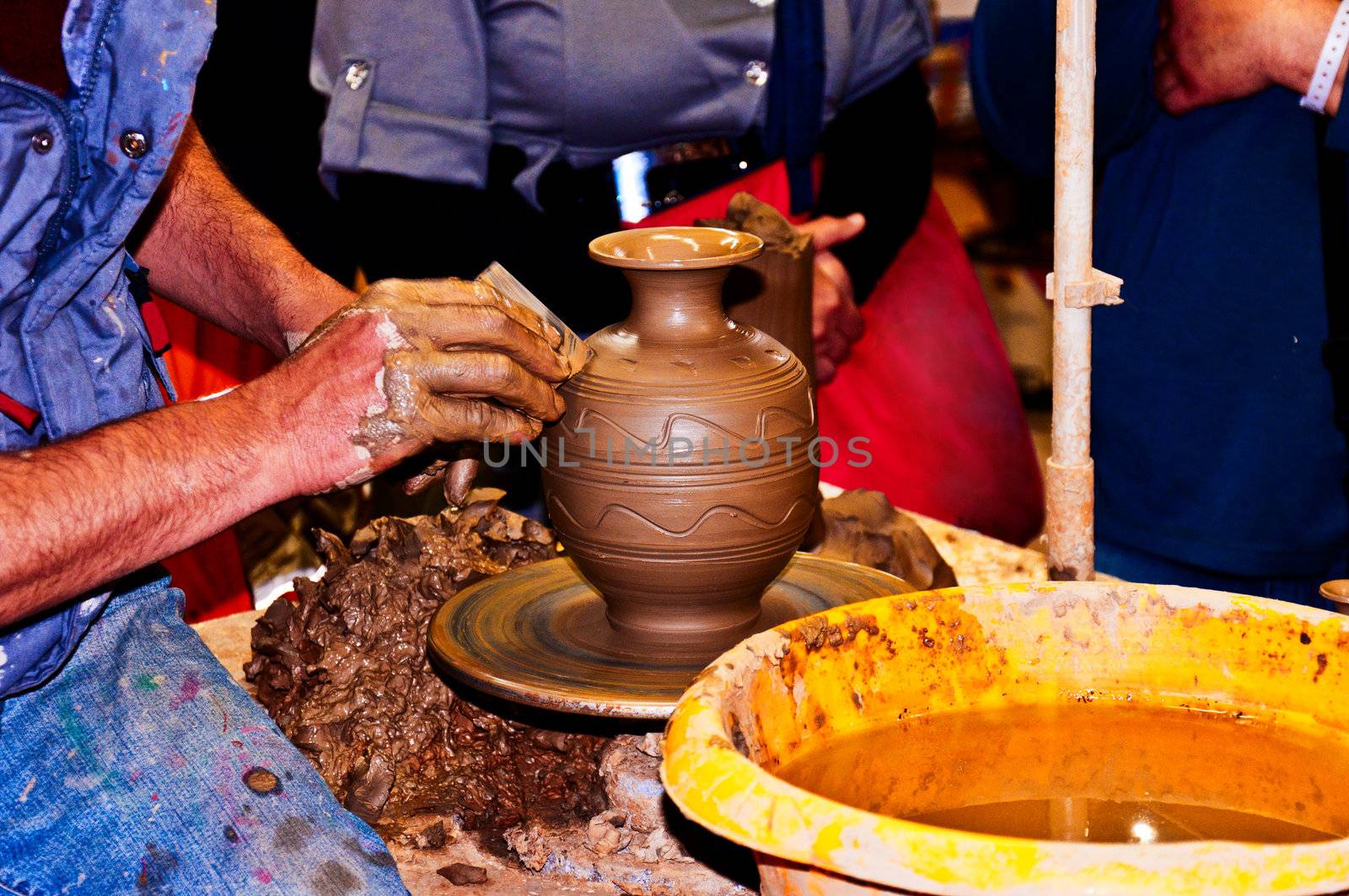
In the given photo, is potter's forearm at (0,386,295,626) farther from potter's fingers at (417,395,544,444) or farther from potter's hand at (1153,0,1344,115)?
potter's hand at (1153,0,1344,115)

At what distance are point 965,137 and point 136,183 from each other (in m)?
5.39

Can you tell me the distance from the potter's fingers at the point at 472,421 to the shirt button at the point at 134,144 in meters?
0.54

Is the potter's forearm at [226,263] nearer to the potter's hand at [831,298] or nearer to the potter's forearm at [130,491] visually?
the potter's forearm at [130,491]

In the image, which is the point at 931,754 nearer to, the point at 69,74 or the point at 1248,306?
the point at 69,74

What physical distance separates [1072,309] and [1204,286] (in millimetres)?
1217

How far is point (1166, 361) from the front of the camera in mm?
2631

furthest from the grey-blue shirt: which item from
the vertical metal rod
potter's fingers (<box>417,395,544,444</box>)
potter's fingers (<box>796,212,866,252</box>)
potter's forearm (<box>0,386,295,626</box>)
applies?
the vertical metal rod

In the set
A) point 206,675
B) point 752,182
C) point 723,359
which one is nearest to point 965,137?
point 752,182

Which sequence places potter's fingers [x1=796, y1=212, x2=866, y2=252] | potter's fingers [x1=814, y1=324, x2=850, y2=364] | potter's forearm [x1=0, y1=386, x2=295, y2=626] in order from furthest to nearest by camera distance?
potter's fingers [x1=814, y1=324, x2=850, y2=364] < potter's fingers [x1=796, y1=212, x2=866, y2=252] < potter's forearm [x1=0, y1=386, x2=295, y2=626]

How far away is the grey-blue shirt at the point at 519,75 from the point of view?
255 centimetres

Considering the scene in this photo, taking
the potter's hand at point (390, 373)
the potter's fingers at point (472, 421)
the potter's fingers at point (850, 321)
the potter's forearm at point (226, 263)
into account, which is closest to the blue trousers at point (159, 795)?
the potter's hand at point (390, 373)

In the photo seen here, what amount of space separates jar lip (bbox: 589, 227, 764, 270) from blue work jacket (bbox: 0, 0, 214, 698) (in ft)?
1.95

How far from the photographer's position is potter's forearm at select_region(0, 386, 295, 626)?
136 centimetres

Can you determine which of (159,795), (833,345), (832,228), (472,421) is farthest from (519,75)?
(159,795)
